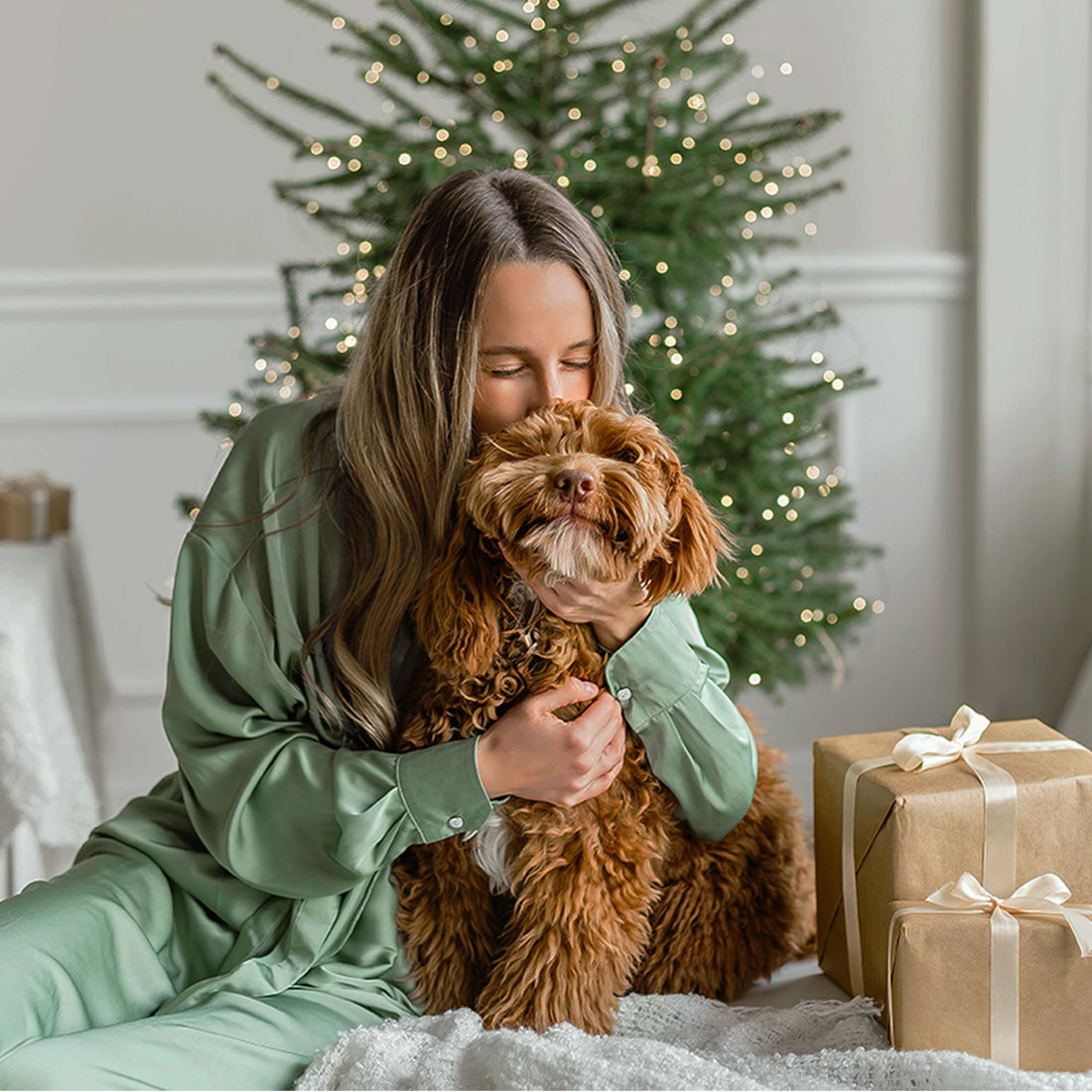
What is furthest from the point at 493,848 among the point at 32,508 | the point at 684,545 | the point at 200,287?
the point at 200,287

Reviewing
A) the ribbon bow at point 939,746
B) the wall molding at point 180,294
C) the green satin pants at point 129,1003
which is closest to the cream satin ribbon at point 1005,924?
the ribbon bow at point 939,746

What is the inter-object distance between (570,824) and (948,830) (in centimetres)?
35

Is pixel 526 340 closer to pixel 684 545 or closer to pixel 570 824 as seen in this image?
pixel 684 545

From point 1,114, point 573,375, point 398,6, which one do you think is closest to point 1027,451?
point 398,6

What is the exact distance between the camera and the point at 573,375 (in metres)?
1.25

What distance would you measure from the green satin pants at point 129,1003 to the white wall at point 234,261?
2.04 meters

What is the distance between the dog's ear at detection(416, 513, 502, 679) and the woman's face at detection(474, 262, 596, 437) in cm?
15

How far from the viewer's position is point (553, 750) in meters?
1.13

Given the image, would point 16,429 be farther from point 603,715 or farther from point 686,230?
point 603,715

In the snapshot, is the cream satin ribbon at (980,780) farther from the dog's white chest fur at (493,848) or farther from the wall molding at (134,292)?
the wall molding at (134,292)

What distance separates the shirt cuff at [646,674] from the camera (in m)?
1.20

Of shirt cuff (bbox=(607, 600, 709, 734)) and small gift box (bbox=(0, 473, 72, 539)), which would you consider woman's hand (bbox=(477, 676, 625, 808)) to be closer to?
shirt cuff (bbox=(607, 600, 709, 734))

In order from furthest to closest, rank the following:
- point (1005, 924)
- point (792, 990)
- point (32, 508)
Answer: point (32, 508)
point (792, 990)
point (1005, 924)

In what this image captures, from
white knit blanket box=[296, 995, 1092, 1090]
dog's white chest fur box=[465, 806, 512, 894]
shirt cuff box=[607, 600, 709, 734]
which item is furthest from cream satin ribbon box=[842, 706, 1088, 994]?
dog's white chest fur box=[465, 806, 512, 894]
